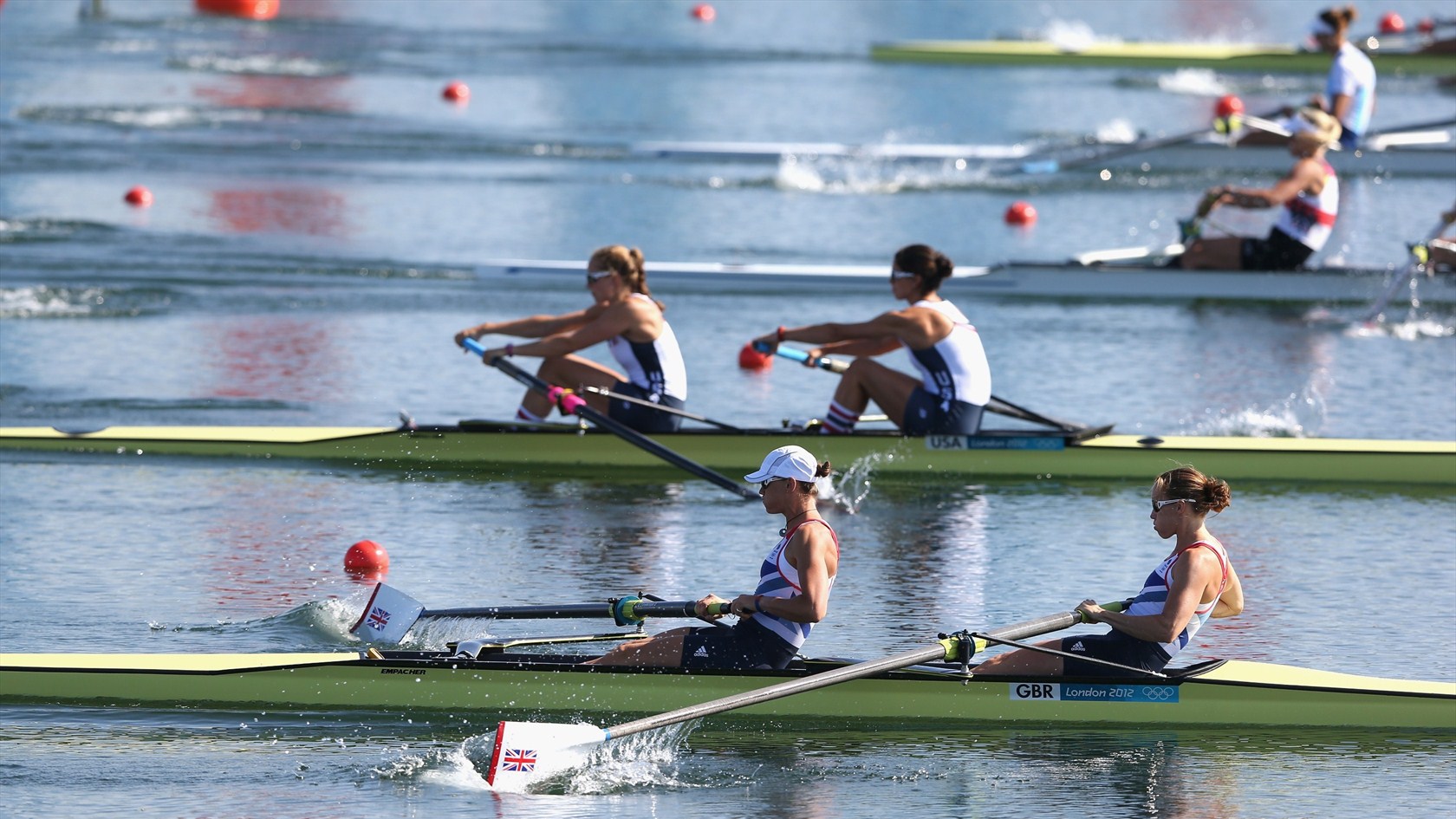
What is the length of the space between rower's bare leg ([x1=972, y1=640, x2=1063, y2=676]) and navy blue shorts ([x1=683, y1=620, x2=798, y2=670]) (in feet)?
2.45

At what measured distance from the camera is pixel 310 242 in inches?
813

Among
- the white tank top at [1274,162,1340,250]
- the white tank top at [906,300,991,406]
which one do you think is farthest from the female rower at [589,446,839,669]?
the white tank top at [1274,162,1340,250]

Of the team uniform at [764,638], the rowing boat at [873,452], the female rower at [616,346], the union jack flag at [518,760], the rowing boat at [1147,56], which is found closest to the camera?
the union jack flag at [518,760]

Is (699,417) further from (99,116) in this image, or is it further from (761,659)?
(99,116)

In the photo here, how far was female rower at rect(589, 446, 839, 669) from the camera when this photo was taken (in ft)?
26.4

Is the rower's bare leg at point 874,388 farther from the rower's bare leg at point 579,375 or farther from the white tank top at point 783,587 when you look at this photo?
the white tank top at point 783,587

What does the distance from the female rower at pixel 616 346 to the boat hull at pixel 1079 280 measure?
570 cm

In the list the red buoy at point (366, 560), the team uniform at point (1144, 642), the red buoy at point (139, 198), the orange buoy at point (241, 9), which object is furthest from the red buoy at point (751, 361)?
the orange buoy at point (241, 9)

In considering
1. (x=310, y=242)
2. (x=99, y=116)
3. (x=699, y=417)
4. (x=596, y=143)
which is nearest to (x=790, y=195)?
(x=596, y=143)

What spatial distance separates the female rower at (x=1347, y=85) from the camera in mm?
20906

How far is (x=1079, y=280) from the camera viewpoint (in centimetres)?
1814

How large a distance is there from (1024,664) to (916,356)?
13.5 ft

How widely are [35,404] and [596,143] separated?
13110 millimetres

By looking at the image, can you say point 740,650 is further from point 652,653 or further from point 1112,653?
point 1112,653
